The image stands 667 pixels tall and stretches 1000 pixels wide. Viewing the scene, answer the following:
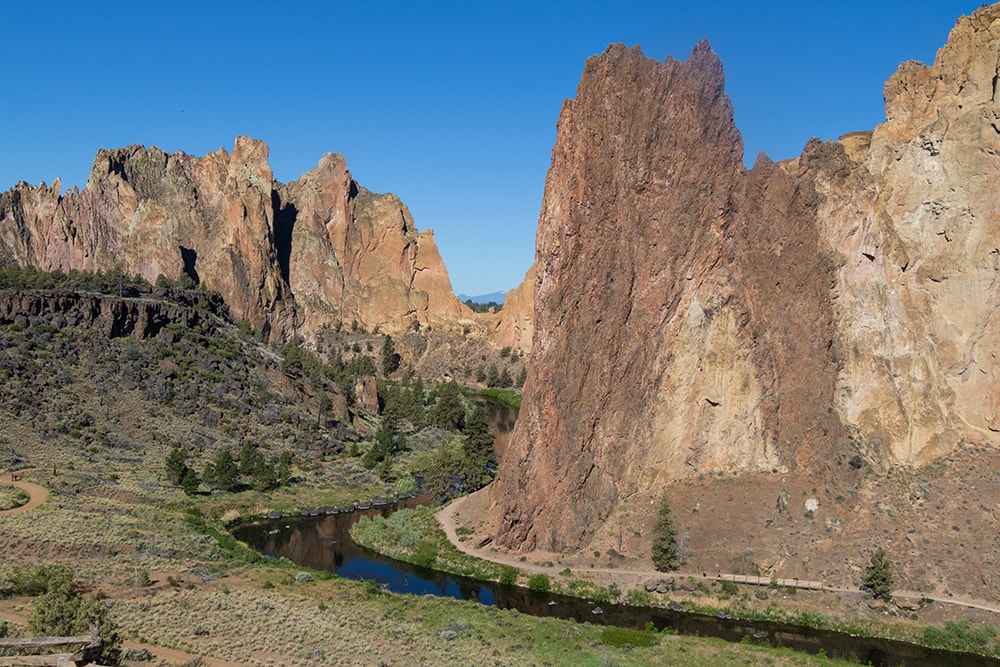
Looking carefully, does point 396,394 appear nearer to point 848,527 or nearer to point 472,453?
point 472,453

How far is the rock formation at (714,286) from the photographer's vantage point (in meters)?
57.8

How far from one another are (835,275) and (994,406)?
13520 millimetres

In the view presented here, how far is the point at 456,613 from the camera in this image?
1863 inches

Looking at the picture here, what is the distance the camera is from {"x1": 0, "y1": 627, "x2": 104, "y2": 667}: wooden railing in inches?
1059

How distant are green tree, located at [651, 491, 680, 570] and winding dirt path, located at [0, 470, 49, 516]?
1705 inches

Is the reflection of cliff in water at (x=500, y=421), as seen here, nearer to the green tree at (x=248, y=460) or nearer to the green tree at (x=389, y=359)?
the green tree at (x=248, y=460)

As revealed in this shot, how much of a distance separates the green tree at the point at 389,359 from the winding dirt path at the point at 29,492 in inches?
4528

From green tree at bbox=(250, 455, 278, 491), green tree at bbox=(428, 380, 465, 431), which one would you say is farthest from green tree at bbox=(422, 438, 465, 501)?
green tree at bbox=(428, 380, 465, 431)

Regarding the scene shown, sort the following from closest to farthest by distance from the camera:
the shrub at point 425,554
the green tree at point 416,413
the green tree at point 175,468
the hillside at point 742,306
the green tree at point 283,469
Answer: the hillside at point 742,306 < the shrub at point 425,554 < the green tree at point 175,468 < the green tree at point 283,469 < the green tree at point 416,413

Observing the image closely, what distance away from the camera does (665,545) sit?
53719 mm

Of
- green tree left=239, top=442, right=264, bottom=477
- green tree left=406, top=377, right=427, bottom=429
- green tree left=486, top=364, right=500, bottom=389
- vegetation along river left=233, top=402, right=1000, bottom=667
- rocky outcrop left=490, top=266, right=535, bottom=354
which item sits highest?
rocky outcrop left=490, top=266, right=535, bottom=354

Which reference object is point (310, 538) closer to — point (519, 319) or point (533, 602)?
point (533, 602)

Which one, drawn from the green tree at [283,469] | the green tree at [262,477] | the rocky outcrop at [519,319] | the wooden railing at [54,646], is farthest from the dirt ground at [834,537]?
the rocky outcrop at [519,319]

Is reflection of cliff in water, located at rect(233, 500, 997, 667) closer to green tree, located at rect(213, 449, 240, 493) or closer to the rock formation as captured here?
the rock formation
